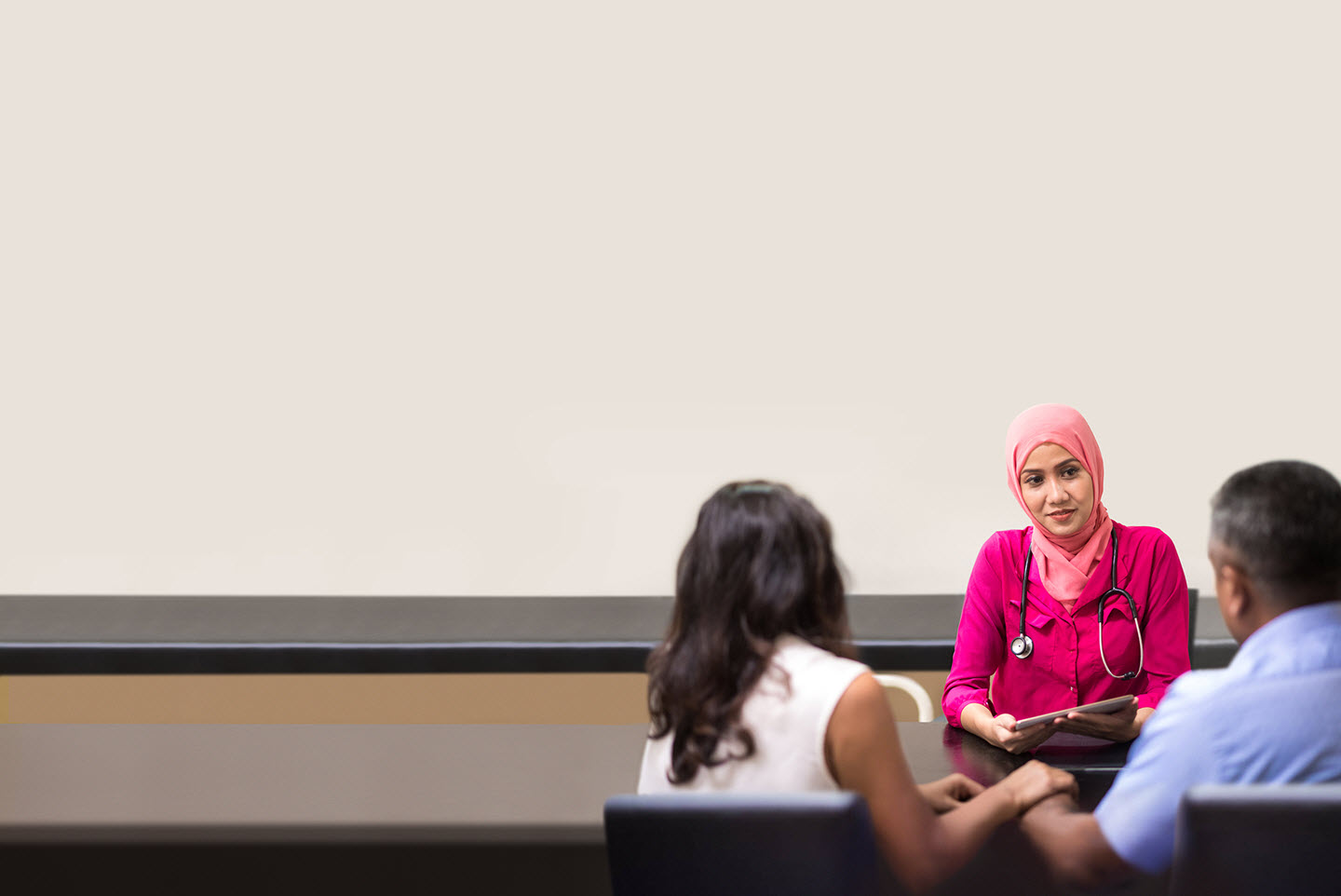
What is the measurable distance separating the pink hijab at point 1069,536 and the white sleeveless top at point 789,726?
95cm

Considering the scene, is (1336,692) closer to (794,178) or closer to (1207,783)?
(1207,783)

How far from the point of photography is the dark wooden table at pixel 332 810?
54.3 inches

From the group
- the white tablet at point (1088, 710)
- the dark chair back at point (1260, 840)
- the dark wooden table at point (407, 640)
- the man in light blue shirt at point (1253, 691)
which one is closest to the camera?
the dark chair back at point (1260, 840)

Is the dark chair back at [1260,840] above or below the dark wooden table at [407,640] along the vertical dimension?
above

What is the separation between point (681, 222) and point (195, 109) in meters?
1.37

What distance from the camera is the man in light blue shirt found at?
114cm

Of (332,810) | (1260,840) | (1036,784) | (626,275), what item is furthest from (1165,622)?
(626,275)

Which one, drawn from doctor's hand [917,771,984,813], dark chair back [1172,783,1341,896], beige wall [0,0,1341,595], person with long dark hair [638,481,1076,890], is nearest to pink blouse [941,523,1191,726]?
doctor's hand [917,771,984,813]

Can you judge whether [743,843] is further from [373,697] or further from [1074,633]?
[373,697]

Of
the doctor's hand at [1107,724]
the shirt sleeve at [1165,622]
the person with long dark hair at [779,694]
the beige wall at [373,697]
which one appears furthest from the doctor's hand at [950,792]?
the beige wall at [373,697]

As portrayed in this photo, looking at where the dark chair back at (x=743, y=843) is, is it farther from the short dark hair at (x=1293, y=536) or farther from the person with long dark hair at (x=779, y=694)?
the short dark hair at (x=1293, y=536)

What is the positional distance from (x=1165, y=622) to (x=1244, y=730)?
0.94 metres

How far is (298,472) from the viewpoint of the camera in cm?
329

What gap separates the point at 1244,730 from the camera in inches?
44.9
